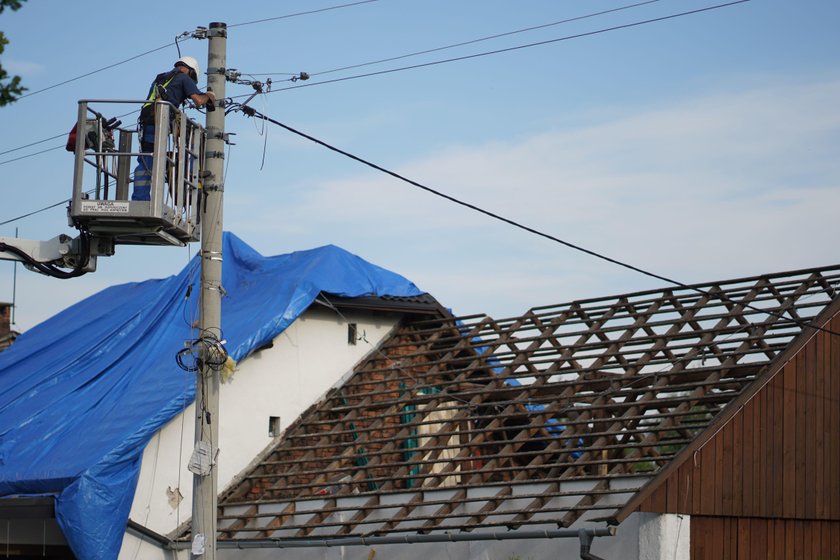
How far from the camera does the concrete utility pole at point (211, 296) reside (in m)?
13.0

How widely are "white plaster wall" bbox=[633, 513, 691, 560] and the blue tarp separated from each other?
771 cm

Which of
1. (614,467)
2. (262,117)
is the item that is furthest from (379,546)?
(262,117)

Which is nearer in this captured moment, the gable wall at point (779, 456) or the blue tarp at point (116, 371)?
the gable wall at point (779, 456)

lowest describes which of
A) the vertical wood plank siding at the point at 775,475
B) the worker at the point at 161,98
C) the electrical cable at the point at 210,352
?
the vertical wood plank siding at the point at 775,475

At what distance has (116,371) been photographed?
20.8 m

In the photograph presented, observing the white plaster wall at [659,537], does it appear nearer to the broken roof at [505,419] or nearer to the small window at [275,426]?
the broken roof at [505,419]

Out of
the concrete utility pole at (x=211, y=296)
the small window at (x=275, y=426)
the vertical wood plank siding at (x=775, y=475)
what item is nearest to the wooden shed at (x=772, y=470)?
the vertical wood plank siding at (x=775, y=475)

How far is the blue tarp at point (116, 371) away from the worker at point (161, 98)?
504cm

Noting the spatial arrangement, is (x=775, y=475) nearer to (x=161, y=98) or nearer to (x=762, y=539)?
(x=762, y=539)

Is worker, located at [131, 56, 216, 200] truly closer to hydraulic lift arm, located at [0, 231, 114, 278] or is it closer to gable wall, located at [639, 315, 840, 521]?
hydraulic lift arm, located at [0, 231, 114, 278]

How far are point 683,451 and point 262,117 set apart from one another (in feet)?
21.9

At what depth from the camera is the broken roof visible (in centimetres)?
1661

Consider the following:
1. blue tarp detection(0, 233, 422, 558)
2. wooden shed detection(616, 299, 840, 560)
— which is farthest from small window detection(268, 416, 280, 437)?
wooden shed detection(616, 299, 840, 560)

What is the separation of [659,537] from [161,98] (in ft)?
25.8
